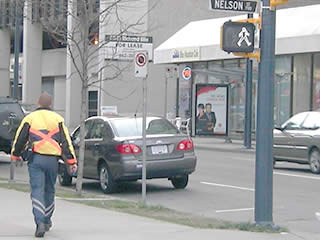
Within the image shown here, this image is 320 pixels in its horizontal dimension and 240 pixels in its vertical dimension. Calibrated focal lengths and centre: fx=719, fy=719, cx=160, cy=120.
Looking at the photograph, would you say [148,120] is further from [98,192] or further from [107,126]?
[98,192]

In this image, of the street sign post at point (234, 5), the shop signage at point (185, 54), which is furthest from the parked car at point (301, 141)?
the shop signage at point (185, 54)

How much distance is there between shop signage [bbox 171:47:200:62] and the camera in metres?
34.8

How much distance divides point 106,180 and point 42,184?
6051 mm

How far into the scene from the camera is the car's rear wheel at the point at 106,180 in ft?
48.5

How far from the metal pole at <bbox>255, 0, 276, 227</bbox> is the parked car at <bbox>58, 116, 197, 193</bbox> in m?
5.13

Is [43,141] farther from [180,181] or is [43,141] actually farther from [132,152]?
[180,181]

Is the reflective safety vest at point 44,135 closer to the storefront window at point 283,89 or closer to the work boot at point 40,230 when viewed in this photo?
the work boot at point 40,230

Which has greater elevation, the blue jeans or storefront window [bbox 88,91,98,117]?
storefront window [bbox 88,91,98,117]

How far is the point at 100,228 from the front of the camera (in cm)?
980

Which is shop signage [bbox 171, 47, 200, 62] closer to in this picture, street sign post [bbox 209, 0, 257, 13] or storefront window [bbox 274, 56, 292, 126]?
storefront window [bbox 274, 56, 292, 126]

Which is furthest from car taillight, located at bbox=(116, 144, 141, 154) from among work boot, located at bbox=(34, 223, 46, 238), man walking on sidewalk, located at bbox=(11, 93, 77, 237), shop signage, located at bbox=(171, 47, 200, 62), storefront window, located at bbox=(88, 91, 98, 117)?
storefront window, located at bbox=(88, 91, 98, 117)

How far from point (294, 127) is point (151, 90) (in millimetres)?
25836

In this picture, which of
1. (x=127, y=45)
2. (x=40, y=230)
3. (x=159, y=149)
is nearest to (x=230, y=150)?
(x=159, y=149)

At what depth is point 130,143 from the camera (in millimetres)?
14602
